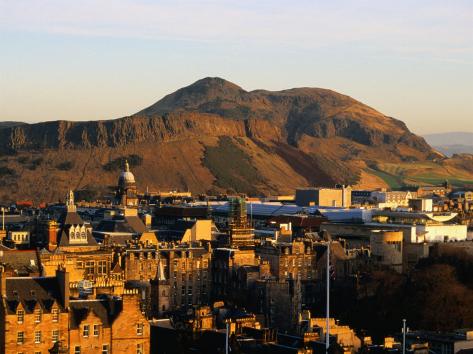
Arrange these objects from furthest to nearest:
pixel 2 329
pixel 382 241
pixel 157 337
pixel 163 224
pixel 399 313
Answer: pixel 163 224 → pixel 382 241 → pixel 399 313 → pixel 157 337 → pixel 2 329

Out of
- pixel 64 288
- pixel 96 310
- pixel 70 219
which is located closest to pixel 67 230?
Result: pixel 70 219

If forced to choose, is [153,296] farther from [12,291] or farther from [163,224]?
[163,224]

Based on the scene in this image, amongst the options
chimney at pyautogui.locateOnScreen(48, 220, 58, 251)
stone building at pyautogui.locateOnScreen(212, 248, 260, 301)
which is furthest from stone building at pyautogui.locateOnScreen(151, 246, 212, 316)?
chimney at pyautogui.locateOnScreen(48, 220, 58, 251)

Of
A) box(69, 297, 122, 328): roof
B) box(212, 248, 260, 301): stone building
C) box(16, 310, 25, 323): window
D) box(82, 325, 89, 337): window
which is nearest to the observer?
box(16, 310, 25, 323): window

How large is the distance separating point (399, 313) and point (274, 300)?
1067 centimetres

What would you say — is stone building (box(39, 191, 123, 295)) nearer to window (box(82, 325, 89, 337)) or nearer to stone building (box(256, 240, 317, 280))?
stone building (box(256, 240, 317, 280))

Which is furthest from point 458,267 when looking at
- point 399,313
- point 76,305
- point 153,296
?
point 76,305

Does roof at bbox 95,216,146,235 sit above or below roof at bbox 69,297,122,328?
above

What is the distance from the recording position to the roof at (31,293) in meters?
78.0

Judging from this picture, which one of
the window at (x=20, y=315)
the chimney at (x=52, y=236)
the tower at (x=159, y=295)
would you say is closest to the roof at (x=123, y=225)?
the chimney at (x=52, y=236)

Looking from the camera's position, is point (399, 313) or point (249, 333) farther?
point (399, 313)

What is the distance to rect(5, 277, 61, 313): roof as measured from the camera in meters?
78.0

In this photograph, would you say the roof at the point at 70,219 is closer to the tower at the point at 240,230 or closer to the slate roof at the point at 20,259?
the slate roof at the point at 20,259

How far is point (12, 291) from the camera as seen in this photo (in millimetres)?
78562
